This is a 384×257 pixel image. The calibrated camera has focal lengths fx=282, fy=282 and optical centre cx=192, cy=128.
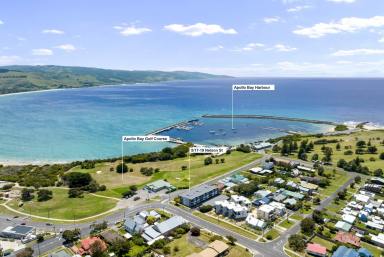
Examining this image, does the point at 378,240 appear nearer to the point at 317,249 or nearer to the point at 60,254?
the point at 317,249

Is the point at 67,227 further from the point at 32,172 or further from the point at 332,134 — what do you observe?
the point at 332,134

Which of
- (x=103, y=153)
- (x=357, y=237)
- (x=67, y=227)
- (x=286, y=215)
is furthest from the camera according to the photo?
(x=103, y=153)

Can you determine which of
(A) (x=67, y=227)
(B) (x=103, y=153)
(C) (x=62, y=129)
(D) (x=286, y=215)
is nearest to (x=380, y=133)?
(D) (x=286, y=215)

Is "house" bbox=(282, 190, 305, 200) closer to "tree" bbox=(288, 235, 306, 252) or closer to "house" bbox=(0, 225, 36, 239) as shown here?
"tree" bbox=(288, 235, 306, 252)

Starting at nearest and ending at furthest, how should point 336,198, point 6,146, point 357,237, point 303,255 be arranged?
point 303,255 → point 357,237 → point 336,198 → point 6,146

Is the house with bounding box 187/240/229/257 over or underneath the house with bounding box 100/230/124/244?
over

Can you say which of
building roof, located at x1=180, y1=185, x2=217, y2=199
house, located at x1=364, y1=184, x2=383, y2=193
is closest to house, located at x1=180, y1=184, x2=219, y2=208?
building roof, located at x1=180, y1=185, x2=217, y2=199

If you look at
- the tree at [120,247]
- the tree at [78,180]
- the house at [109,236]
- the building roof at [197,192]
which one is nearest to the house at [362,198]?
the building roof at [197,192]
